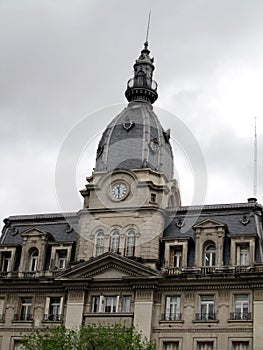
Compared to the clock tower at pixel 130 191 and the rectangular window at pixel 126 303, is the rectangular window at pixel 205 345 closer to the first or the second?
the rectangular window at pixel 126 303

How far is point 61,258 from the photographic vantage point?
75562 millimetres

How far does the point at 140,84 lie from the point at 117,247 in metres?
20.5

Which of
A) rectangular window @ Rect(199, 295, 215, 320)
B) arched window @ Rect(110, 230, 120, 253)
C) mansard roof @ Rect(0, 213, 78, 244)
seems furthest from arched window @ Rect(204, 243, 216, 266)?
mansard roof @ Rect(0, 213, 78, 244)

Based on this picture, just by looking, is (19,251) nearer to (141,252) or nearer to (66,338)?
(141,252)

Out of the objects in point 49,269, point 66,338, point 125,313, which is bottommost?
point 66,338

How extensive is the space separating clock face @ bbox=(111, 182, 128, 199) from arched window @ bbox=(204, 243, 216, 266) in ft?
32.5

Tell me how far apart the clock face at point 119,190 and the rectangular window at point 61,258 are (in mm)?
7250

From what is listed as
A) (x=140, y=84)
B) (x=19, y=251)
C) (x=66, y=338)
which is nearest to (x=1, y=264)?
(x=19, y=251)

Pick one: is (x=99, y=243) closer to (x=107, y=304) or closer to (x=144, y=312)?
(x=107, y=304)

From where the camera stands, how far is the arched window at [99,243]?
242 ft

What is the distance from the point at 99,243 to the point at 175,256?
7.51 meters

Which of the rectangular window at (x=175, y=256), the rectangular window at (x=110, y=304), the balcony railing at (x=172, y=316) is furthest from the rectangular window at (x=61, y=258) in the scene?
Result: the balcony railing at (x=172, y=316)

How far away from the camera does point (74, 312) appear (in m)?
70.9

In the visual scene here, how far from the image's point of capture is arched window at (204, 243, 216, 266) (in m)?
70.3
